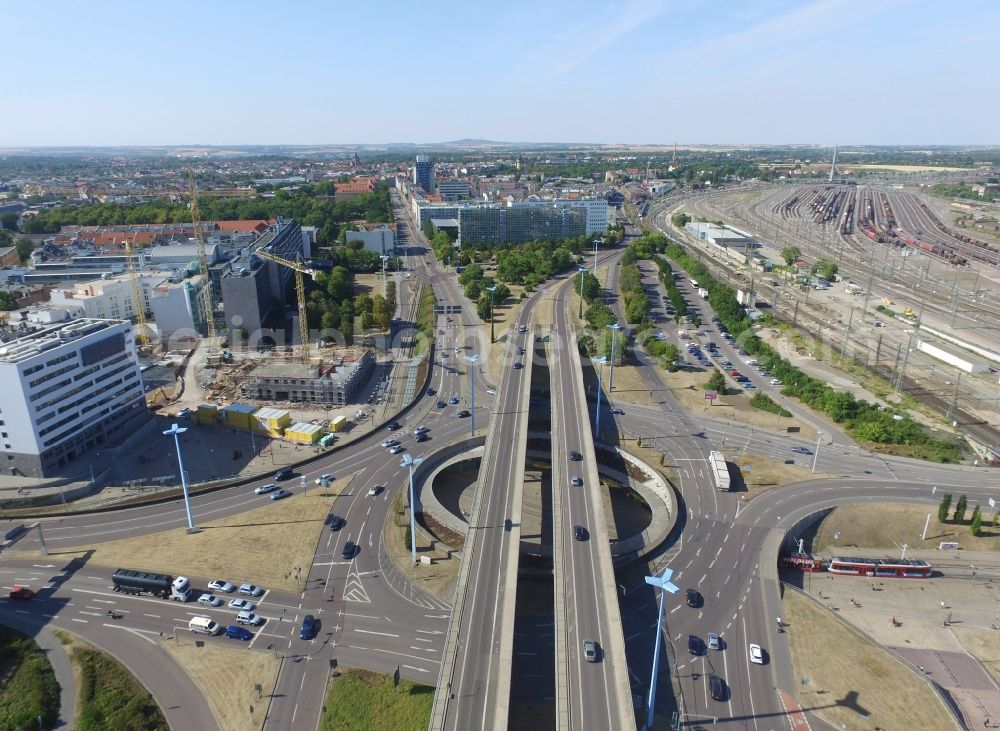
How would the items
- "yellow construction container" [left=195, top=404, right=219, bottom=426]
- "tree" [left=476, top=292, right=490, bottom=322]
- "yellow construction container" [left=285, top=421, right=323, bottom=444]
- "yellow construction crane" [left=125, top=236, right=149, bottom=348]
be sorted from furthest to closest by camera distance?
1. "tree" [left=476, top=292, right=490, bottom=322]
2. "yellow construction crane" [left=125, top=236, right=149, bottom=348]
3. "yellow construction container" [left=195, top=404, right=219, bottom=426]
4. "yellow construction container" [left=285, top=421, right=323, bottom=444]

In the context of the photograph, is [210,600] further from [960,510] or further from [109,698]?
[960,510]

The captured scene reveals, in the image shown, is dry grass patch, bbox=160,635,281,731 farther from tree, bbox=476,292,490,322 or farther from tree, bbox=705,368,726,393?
tree, bbox=476,292,490,322

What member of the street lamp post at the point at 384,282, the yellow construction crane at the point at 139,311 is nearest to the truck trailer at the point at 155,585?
the yellow construction crane at the point at 139,311

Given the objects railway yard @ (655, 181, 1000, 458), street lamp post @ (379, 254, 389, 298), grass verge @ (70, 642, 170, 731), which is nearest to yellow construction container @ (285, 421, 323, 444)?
grass verge @ (70, 642, 170, 731)

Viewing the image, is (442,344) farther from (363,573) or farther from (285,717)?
(285,717)

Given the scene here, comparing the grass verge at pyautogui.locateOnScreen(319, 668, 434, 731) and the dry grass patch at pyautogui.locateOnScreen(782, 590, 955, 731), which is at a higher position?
the grass verge at pyautogui.locateOnScreen(319, 668, 434, 731)

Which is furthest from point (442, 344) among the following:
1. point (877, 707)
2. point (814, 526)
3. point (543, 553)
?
point (877, 707)
